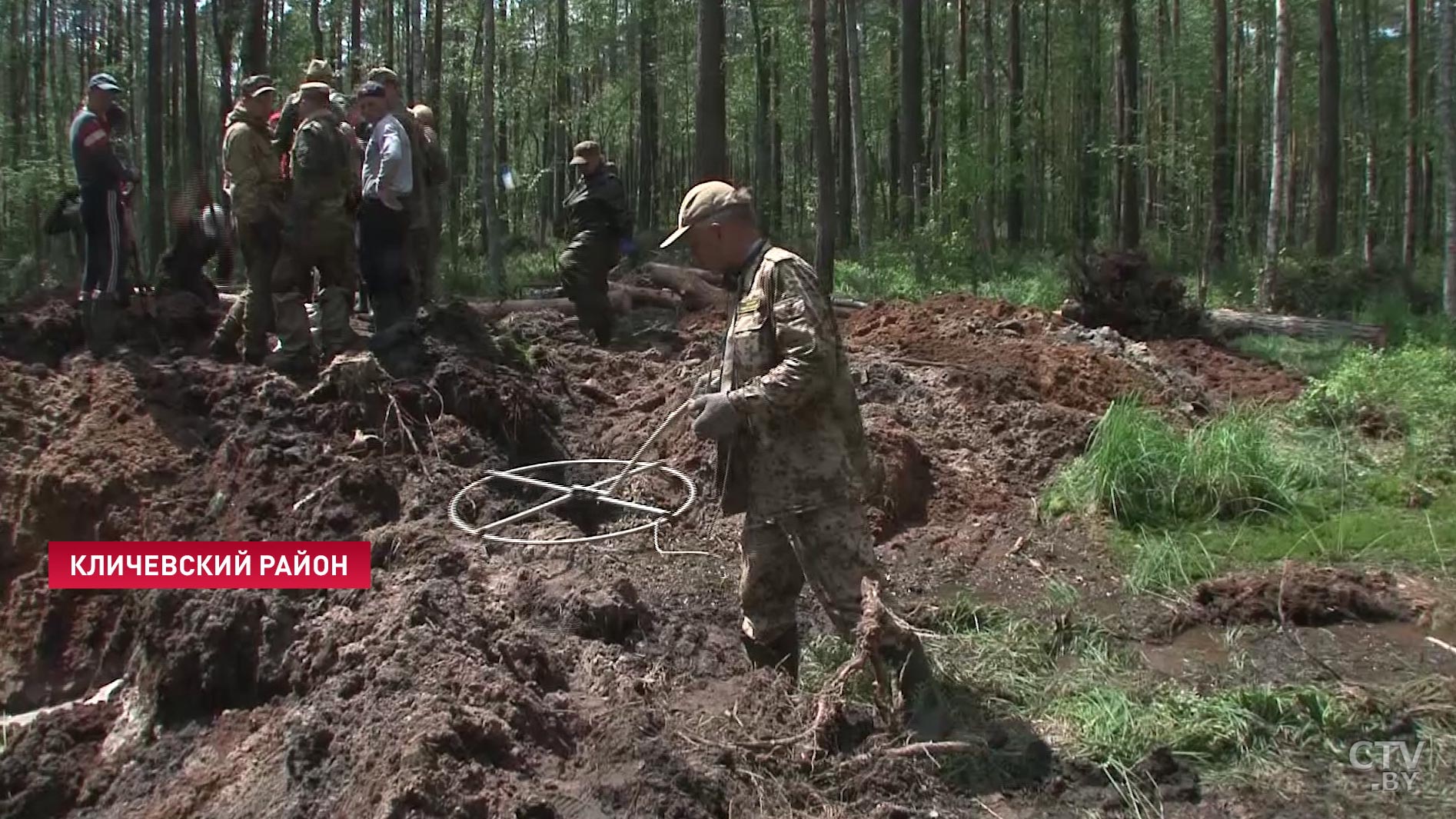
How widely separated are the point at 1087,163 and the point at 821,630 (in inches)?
907

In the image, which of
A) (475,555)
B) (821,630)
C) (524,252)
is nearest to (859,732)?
(821,630)

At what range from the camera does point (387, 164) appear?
8672 mm

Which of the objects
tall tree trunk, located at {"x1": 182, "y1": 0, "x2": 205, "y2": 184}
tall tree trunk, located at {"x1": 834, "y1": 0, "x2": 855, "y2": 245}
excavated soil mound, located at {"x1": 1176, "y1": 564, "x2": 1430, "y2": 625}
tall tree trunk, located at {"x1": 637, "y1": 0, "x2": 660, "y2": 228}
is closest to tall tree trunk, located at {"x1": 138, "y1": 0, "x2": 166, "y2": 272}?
tall tree trunk, located at {"x1": 182, "y1": 0, "x2": 205, "y2": 184}

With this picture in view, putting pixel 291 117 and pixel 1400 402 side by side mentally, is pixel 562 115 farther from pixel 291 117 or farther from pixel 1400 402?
pixel 1400 402

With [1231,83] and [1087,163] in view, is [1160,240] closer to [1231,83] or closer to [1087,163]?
[1087,163]

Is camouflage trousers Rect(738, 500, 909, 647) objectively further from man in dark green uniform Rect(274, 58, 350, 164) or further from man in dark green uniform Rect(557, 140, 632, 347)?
man in dark green uniform Rect(557, 140, 632, 347)

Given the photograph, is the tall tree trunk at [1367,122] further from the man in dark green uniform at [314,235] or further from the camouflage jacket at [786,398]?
the camouflage jacket at [786,398]

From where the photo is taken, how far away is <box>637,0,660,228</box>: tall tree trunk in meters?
30.1

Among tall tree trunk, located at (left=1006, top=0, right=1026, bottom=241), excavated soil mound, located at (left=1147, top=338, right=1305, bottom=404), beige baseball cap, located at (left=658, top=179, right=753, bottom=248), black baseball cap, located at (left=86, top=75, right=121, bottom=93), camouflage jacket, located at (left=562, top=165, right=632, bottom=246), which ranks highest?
tall tree trunk, located at (left=1006, top=0, right=1026, bottom=241)

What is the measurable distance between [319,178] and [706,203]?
4.65m

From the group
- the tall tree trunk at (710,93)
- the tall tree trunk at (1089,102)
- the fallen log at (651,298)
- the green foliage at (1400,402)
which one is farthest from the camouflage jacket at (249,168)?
the tall tree trunk at (1089,102)

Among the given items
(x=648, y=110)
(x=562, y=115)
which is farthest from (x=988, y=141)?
(x=562, y=115)

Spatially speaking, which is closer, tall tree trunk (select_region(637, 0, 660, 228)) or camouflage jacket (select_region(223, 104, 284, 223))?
camouflage jacket (select_region(223, 104, 284, 223))

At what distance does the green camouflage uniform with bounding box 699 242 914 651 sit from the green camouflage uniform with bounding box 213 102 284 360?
5.01 metres
